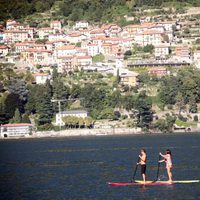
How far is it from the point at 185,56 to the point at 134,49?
1749cm

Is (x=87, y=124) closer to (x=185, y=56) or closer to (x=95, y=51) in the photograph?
(x=185, y=56)

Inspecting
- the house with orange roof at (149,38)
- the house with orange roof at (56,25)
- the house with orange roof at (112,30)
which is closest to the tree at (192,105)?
the house with orange roof at (149,38)

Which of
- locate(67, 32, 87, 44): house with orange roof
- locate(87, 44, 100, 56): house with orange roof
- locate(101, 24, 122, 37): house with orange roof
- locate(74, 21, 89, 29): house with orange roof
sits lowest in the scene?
locate(87, 44, 100, 56): house with orange roof

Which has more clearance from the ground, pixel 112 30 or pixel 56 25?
pixel 56 25

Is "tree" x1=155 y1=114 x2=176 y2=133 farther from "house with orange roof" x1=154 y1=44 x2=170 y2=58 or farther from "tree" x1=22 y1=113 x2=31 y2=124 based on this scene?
"house with orange roof" x1=154 y1=44 x2=170 y2=58

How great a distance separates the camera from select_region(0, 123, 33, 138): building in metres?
134

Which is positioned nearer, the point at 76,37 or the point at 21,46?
the point at 21,46

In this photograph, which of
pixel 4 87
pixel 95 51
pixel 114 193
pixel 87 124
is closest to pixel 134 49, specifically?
pixel 95 51

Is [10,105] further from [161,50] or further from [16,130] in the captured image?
[161,50]

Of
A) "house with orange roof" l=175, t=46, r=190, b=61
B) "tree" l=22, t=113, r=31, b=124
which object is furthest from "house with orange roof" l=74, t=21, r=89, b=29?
"tree" l=22, t=113, r=31, b=124

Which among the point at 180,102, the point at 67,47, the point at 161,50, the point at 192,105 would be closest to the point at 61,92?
the point at 180,102

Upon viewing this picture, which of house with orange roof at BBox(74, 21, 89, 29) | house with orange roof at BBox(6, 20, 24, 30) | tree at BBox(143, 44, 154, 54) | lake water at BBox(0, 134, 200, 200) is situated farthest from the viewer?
house with orange roof at BBox(74, 21, 89, 29)

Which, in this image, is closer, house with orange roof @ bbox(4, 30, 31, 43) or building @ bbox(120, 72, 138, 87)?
building @ bbox(120, 72, 138, 87)

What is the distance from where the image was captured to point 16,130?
5281 inches
